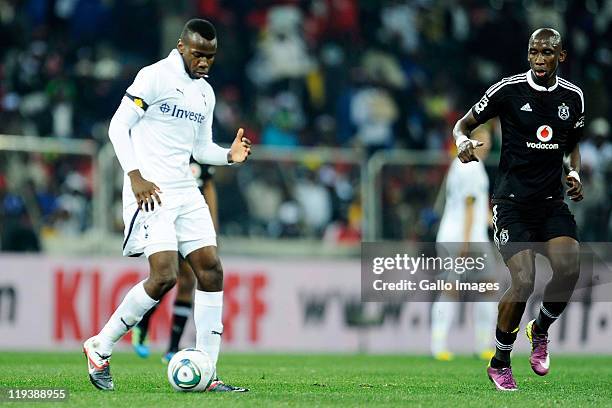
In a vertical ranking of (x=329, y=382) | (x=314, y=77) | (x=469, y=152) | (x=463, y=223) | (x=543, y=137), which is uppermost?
(x=314, y=77)

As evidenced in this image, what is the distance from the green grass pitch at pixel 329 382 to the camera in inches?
306

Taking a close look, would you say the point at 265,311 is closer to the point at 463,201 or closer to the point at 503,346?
the point at 463,201

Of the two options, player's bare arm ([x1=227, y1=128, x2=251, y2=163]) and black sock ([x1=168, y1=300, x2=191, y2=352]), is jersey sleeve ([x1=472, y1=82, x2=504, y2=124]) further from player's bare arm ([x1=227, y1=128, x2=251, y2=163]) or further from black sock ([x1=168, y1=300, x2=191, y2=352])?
black sock ([x1=168, y1=300, x2=191, y2=352])

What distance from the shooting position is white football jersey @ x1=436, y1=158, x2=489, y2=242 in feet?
45.1

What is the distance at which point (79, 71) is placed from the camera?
1862cm

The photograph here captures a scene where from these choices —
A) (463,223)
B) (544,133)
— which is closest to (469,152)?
(544,133)

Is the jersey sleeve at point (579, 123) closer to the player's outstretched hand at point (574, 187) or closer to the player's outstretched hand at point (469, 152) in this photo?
the player's outstretched hand at point (574, 187)

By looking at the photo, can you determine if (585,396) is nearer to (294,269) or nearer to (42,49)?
(294,269)

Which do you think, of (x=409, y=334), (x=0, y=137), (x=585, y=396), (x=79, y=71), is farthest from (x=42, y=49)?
(x=585, y=396)

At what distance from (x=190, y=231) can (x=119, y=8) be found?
12.1m

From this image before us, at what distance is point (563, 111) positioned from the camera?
8945 millimetres

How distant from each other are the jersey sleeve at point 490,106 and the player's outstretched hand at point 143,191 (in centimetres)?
243

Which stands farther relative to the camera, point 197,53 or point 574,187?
point 574,187

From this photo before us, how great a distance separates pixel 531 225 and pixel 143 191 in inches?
108
